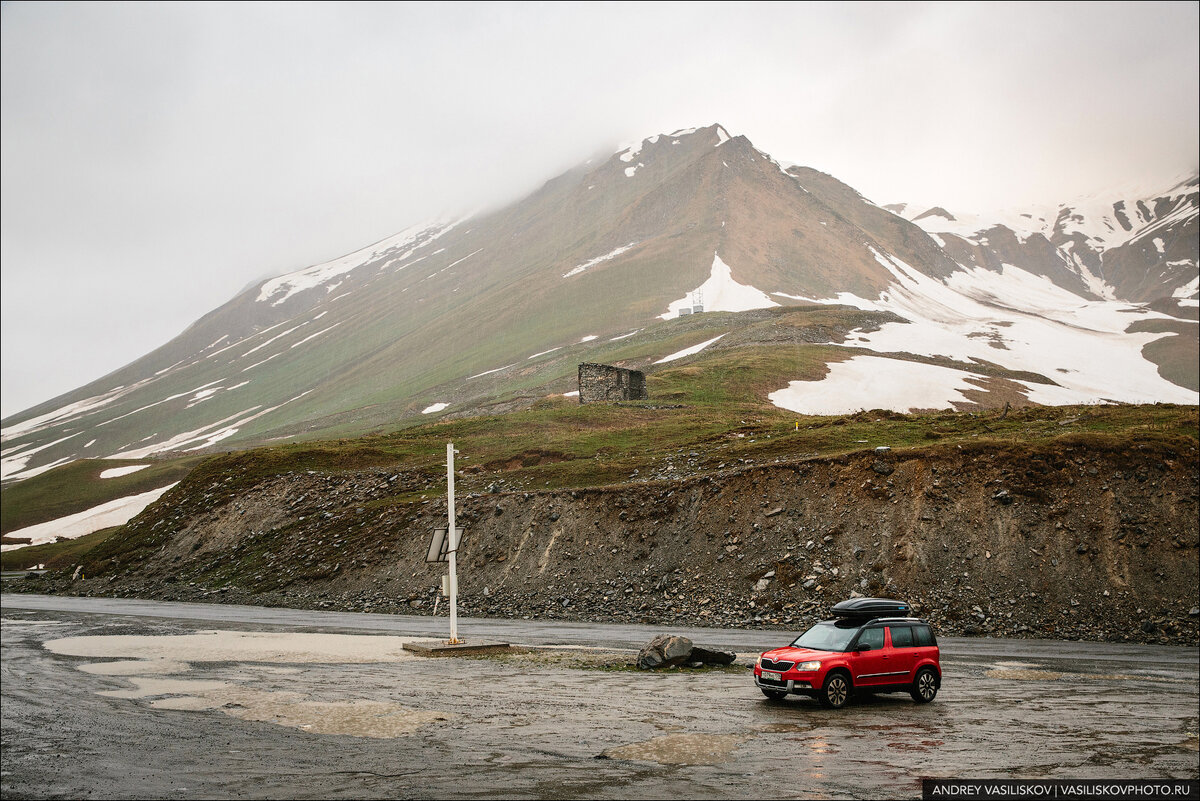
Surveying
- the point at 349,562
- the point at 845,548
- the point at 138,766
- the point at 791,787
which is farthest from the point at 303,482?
the point at 791,787

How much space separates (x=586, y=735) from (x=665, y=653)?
419 inches

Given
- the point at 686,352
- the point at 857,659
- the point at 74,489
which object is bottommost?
the point at 857,659

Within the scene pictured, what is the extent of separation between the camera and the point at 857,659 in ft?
71.7

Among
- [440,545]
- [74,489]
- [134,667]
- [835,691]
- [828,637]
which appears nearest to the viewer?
[835,691]

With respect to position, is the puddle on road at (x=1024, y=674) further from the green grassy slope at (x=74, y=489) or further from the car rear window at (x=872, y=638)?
the green grassy slope at (x=74, y=489)

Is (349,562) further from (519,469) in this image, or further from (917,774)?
(917,774)

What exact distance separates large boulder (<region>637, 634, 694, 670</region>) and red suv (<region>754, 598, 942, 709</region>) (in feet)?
18.8

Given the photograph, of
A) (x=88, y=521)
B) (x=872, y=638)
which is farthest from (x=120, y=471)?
(x=872, y=638)

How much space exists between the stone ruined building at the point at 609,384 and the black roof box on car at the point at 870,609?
2738 inches

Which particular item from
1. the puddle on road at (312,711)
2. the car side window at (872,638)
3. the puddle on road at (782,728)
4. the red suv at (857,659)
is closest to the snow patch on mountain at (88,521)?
the puddle on road at (312,711)

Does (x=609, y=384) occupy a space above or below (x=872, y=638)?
above

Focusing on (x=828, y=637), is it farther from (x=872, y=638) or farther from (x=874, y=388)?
(x=874, y=388)

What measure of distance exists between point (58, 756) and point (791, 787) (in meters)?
12.7

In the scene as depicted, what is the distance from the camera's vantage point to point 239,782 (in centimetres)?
1377
